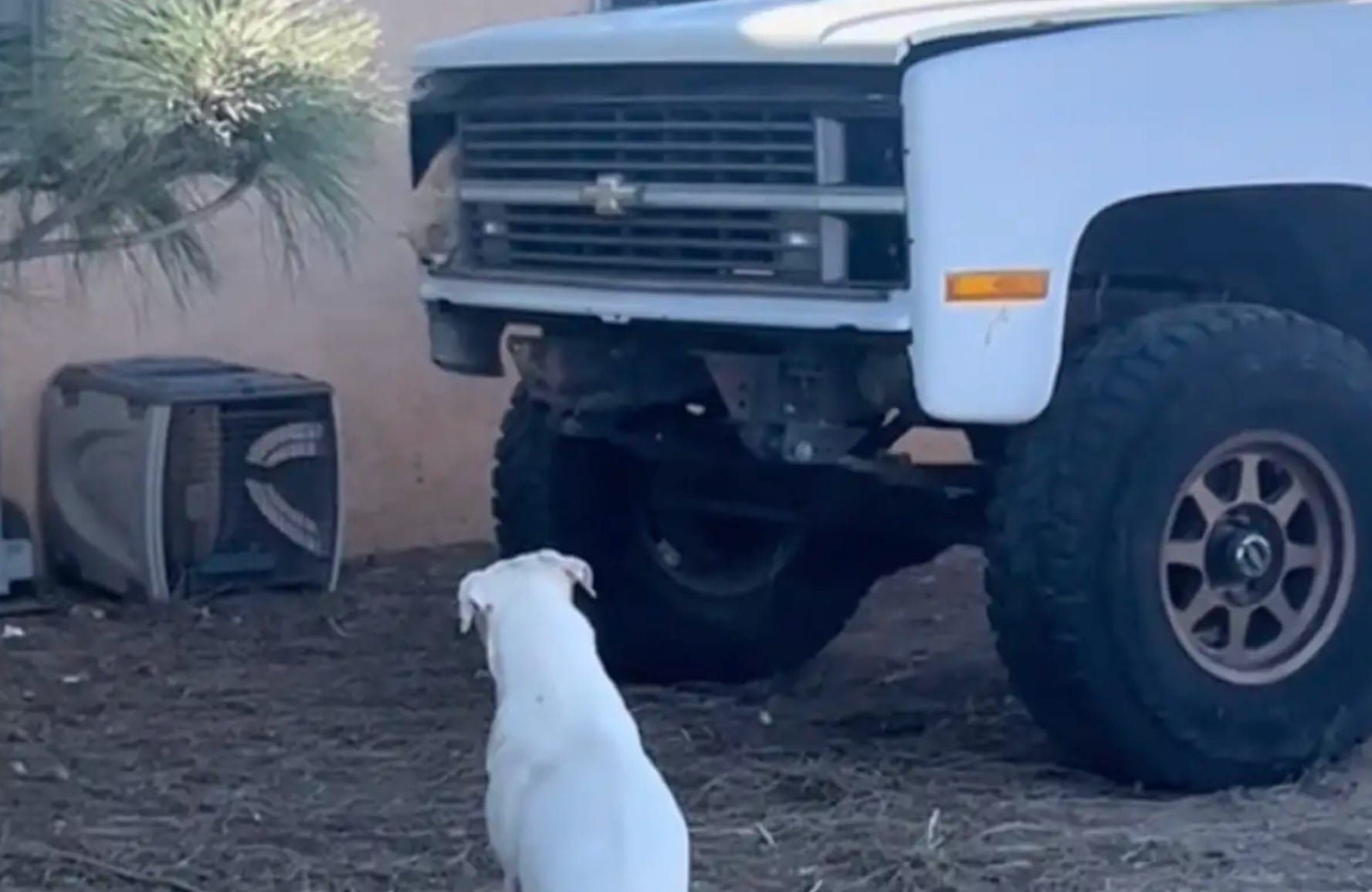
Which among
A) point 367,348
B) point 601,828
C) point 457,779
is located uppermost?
point 601,828

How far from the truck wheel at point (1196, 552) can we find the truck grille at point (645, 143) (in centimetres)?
72

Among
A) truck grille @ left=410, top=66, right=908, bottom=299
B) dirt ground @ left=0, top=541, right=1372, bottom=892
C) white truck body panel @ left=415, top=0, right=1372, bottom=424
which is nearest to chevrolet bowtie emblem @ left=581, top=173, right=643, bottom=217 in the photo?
truck grille @ left=410, top=66, right=908, bottom=299

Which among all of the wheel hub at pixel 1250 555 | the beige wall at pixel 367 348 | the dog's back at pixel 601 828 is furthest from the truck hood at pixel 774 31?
the beige wall at pixel 367 348

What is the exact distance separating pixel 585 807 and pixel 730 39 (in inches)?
88.6

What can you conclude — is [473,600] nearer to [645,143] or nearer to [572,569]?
[572,569]

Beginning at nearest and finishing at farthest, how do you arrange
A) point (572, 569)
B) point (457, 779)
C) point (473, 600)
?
point (473, 600) < point (572, 569) < point (457, 779)

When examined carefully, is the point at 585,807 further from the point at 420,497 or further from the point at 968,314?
the point at 420,497

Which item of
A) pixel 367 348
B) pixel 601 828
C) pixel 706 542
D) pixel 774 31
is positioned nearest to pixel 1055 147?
pixel 774 31

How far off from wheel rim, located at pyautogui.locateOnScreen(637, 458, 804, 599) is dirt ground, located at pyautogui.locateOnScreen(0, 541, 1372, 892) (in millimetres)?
274

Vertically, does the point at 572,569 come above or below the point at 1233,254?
below

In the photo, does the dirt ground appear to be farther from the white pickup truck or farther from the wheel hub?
the wheel hub

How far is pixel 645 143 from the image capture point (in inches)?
244

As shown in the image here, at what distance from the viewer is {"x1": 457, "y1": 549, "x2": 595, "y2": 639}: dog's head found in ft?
16.3

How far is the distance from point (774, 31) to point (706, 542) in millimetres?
1645
